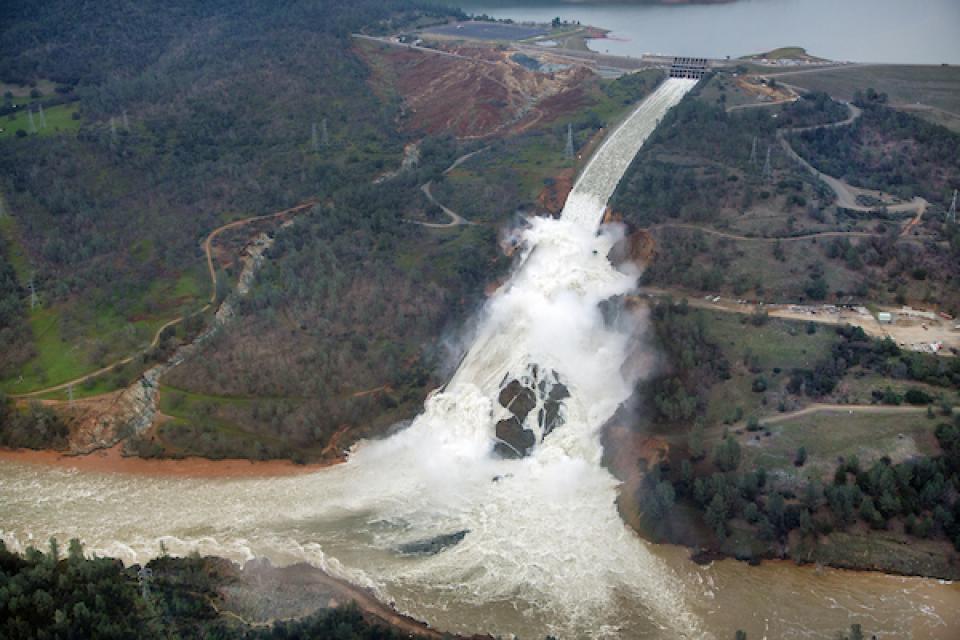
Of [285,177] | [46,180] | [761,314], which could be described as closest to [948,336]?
[761,314]

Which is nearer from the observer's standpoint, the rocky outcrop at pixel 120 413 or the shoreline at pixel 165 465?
the shoreline at pixel 165 465

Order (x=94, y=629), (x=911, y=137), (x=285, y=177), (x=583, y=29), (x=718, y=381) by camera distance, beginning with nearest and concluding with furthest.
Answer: (x=94, y=629), (x=718, y=381), (x=911, y=137), (x=285, y=177), (x=583, y=29)

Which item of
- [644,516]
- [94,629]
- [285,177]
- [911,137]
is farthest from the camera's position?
[285,177]

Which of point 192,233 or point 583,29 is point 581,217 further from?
point 583,29

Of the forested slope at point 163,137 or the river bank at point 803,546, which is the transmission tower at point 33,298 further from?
the river bank at point 803,546

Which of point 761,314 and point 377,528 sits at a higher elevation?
point 761,314

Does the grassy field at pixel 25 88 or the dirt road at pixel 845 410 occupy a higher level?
the grassy field at pixel 25 88

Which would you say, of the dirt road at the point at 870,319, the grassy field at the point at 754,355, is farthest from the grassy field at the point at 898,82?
the grassy field at the point at 754,355
